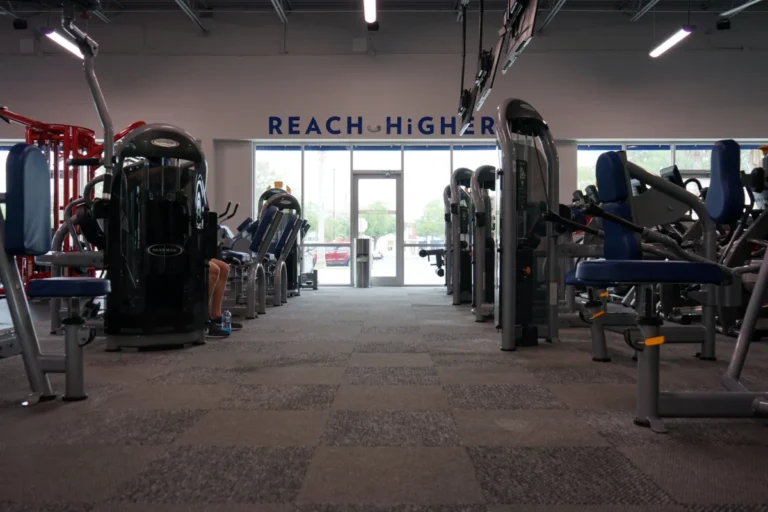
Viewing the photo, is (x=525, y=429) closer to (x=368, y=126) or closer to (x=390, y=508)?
(x=390, y=508)

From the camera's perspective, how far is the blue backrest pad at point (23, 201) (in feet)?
7.97

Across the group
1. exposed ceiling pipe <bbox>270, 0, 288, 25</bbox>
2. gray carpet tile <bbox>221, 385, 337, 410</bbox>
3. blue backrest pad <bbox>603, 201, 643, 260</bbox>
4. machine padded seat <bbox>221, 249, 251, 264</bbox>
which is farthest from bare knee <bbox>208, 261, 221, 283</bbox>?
→ exposed ceiling pipe <bbox>270, 0, 288, 25</bbox>

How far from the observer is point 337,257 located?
11.7 meters

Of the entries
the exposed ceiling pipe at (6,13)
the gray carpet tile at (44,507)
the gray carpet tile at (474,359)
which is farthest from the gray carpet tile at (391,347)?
the exposed ceiling pipe at (6,13)

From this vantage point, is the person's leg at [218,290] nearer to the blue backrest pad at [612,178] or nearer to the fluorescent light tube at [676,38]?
the blue backrest pad at [612,178]

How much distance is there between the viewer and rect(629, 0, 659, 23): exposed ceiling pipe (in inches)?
389

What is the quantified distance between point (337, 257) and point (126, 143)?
26.5ft

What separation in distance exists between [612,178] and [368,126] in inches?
336

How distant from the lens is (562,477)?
1.68 meters

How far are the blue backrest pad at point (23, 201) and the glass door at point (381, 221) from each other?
29.7 feet

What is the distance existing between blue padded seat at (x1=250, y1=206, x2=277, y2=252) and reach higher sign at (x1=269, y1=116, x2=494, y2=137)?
5.12 m

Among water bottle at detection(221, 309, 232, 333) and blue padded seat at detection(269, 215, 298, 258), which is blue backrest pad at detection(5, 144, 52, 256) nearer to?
water bottle at detection(221, 309, 232, 333)

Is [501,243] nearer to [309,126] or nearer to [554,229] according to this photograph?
[554,229]

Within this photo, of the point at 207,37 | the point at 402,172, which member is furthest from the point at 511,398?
the point at 207,37
